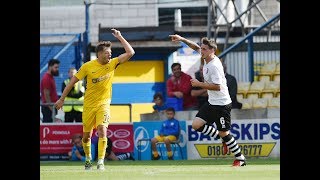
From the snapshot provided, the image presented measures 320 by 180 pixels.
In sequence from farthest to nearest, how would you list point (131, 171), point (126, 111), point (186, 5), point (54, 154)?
point (186, 5), point (126, 111), point (54, 154), point (131, 171)

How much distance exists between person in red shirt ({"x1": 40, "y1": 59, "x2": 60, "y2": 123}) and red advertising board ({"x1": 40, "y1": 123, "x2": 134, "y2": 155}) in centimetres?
110

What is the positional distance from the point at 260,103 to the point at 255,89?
34.2 inches

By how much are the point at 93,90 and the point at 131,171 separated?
1.73 meters

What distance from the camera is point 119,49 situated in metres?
30.6

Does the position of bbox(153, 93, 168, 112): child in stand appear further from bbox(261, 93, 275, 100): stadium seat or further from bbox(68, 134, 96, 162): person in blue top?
bbox(261, 93, 275, 100): stadium seat

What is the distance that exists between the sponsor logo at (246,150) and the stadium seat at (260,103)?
6.81 ft

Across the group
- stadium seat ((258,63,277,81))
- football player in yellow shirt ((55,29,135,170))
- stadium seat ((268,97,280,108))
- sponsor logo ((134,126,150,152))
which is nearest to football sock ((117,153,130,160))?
sponsor logo ((134,126,150,152))

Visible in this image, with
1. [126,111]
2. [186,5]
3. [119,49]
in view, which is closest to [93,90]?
[126,111]

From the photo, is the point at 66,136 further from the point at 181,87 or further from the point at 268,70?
the point at 268,70

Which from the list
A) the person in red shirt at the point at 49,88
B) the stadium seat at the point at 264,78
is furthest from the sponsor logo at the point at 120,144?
the stadium seat at the point at 264,78

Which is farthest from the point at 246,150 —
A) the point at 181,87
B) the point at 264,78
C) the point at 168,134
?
the point at 264,78

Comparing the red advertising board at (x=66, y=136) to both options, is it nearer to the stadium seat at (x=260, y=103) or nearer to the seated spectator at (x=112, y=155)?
the seated spectator at (x=112, y=155)

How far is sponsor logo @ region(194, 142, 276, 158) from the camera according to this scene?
22.7m
